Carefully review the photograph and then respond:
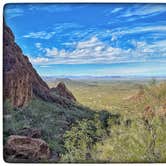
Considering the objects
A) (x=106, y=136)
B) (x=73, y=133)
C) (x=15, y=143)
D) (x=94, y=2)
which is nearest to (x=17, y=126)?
(x=15, y=143)

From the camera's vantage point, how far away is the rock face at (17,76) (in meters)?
3.71

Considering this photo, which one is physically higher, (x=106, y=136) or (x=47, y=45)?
(x=47, y=45)

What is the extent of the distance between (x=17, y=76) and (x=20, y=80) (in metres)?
0.04

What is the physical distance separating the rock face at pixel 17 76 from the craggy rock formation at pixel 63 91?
0.25ft

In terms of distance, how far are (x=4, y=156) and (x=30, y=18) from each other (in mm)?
1020

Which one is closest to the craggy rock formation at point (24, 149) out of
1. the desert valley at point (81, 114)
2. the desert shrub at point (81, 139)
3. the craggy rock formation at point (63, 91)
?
the desert valley at point (81, 114)

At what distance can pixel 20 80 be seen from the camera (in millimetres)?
3752

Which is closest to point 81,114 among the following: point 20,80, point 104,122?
point 104,122

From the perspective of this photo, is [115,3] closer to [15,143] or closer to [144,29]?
[144,29]

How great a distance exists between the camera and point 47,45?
3.79m

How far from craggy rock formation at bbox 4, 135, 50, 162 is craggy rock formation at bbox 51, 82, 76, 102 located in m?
0.39

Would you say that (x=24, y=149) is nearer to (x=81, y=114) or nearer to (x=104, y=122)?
(x=81, y=114)

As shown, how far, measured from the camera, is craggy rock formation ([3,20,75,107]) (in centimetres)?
371

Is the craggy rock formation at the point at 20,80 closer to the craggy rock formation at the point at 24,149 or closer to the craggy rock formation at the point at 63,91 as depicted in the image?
the craggy rock formation at the point at 63,91
